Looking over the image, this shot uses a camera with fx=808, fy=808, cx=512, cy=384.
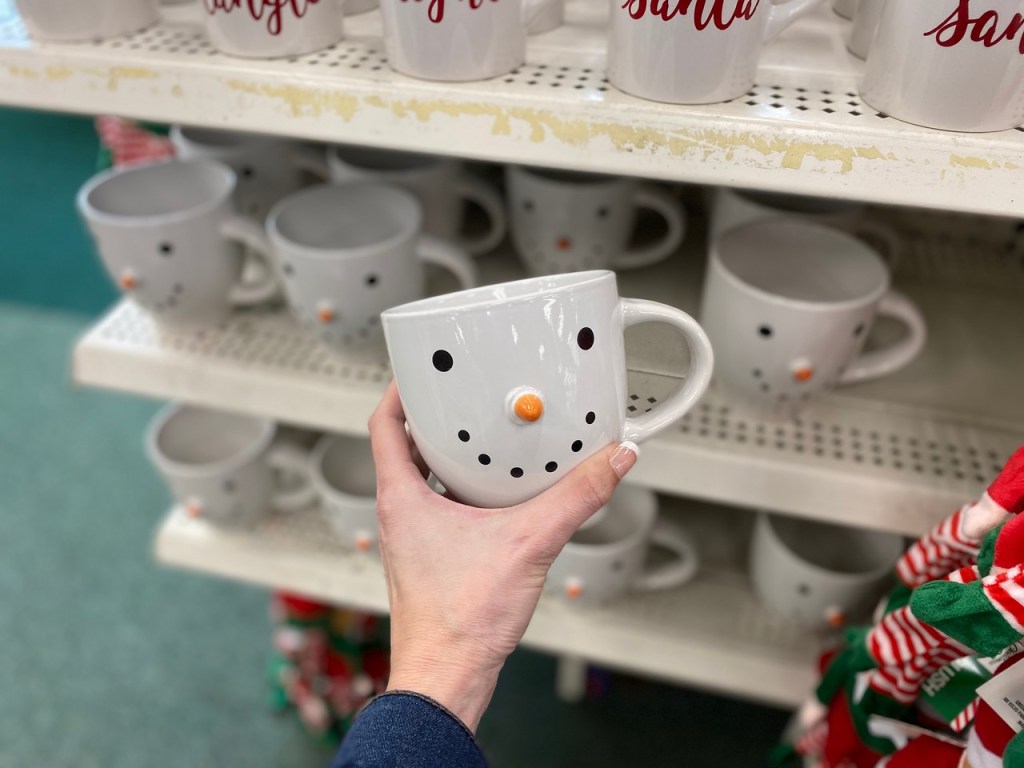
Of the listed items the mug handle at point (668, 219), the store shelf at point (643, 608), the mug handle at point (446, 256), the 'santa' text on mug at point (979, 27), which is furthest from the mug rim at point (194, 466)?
the 'santa' text on mug at point (979, 27)

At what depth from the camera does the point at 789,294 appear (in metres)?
0.76

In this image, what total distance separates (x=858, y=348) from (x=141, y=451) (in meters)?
1.43

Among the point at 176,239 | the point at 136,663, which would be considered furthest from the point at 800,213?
the point at 136,663

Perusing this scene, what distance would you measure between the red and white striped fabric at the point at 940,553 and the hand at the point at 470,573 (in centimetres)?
21

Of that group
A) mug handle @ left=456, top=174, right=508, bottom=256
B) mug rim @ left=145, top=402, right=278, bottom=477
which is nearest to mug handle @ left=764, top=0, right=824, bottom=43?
mug handle @ left=456, top=174, right=508, bottom=256

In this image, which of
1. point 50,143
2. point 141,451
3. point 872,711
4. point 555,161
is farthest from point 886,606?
point 50,143

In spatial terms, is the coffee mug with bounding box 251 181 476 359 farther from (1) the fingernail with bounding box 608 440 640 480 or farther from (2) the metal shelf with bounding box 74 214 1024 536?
(1) the fingernail with bounding box 608 440 640 480

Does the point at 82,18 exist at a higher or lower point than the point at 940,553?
higher

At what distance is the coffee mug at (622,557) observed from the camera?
83 centimetres

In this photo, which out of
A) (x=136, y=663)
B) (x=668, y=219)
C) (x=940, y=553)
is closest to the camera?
(x=940, y=553)

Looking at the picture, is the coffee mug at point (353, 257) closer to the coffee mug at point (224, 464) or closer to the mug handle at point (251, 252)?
the mug handle at point (251, 252)

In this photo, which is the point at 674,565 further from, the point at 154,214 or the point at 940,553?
the point at 154,214

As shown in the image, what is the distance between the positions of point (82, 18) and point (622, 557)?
660 millimetres

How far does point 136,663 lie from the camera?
1.26 meters
